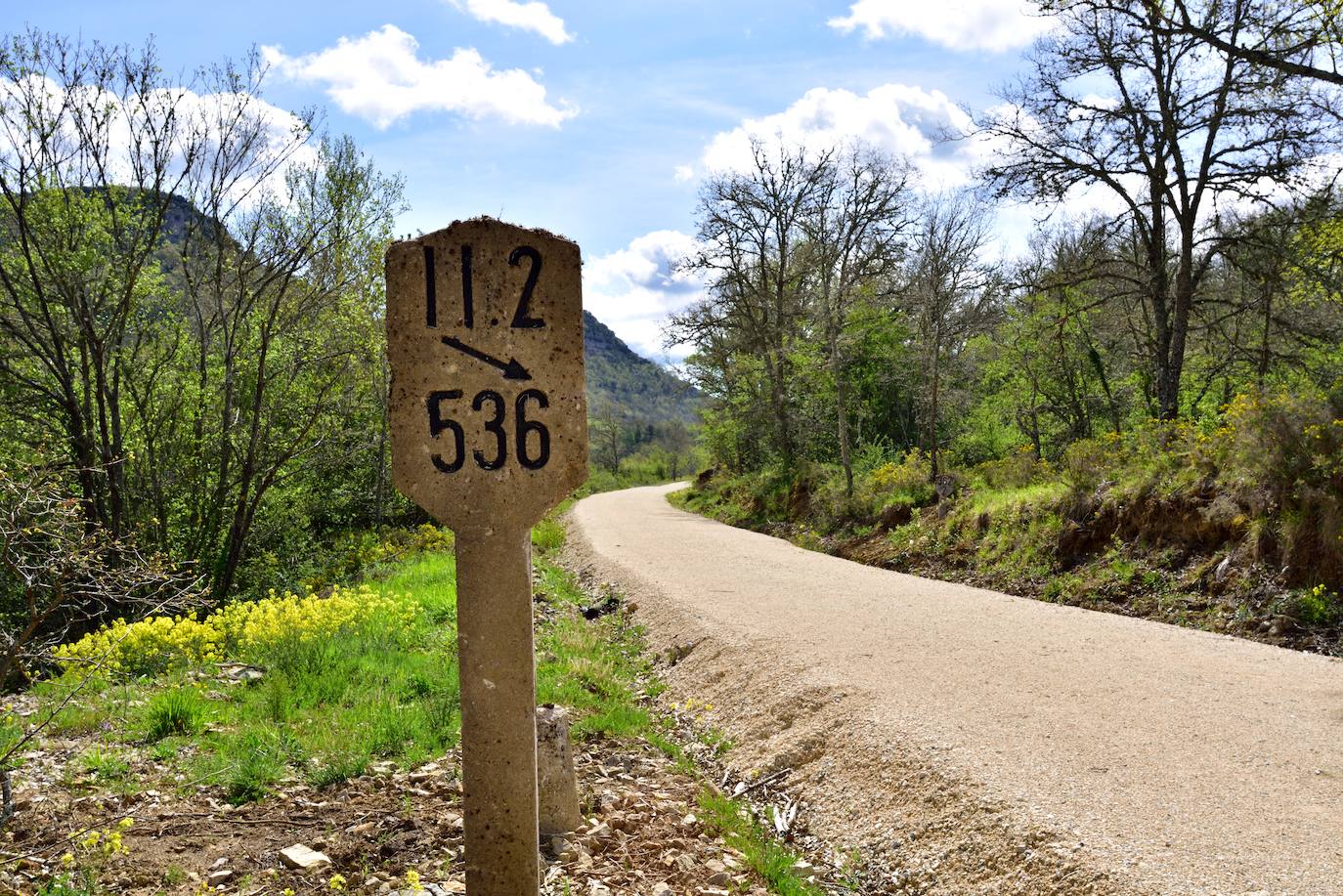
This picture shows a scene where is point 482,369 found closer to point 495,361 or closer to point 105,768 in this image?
point 495,361

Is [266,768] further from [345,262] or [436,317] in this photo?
[345,262]

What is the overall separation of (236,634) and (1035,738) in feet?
24.3

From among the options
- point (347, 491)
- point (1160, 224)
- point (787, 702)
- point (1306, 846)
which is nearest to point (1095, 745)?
point (1306, 846)

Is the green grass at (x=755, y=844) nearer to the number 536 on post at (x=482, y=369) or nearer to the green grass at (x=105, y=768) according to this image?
the number 536 on post at (x=482, y=369)

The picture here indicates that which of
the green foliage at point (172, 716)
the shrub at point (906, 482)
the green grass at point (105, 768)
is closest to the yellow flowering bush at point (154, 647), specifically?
the green foliage at point (172, 716)

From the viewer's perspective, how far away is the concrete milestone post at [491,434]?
2.56 meters

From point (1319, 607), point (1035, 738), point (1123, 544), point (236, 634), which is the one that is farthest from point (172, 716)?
point (1123, 544)

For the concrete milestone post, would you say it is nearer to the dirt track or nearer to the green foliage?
the dirt track

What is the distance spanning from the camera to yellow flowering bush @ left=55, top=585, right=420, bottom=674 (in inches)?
288

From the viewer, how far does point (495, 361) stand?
259cm

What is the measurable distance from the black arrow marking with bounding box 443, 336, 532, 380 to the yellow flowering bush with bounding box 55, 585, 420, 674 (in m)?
5.53

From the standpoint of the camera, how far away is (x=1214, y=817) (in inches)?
161

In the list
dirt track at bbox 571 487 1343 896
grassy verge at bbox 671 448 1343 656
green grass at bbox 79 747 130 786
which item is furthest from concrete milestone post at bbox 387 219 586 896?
grassy verge at bbox 671 448 1343 656

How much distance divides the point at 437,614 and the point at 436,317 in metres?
7.34
